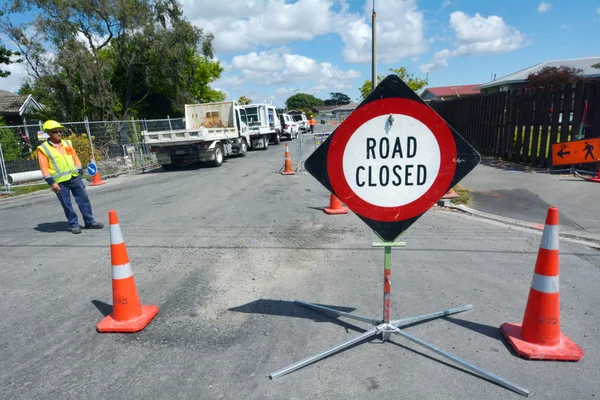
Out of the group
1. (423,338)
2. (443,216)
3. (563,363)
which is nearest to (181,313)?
(423,338)

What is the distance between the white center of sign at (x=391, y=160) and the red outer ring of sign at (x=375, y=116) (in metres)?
0.03

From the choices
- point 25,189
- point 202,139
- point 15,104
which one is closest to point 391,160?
point 202,139

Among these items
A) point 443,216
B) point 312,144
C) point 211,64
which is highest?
point 211,64

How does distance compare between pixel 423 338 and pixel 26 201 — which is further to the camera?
pixel 26 201

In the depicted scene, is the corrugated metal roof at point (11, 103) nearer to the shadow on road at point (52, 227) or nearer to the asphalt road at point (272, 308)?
the shadow on road at point (52, 227)

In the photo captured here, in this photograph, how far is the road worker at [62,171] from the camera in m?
6.37

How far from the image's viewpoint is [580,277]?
4.21m

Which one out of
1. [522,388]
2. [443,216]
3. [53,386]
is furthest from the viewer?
[443,216]

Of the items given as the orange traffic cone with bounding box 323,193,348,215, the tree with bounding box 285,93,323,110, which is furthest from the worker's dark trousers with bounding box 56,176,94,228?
the tree with bounding box 285,93,323,110

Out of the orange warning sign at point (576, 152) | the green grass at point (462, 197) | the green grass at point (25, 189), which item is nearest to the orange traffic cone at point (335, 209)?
the green grass at point (462, 197)

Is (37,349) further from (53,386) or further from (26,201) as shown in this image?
(26,201)

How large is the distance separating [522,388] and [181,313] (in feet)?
9.24

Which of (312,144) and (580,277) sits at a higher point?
(312,144)

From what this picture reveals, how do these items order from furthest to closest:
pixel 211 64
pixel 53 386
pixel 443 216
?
pixel 211 64 → pixel 443 216 → pixel 53 386
